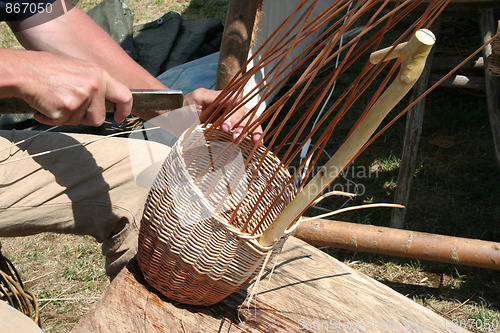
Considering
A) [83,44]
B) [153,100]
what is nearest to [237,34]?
[83,44]

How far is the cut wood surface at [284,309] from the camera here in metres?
1.09

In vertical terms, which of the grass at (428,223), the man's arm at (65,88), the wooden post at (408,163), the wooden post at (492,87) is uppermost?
the man's arm at (65,88)

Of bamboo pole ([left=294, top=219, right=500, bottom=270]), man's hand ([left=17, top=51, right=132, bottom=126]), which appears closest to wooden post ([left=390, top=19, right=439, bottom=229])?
bamboo pole ([left=294, top=219, right=500, bottom=270])

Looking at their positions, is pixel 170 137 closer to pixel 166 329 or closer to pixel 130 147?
pixel 130 147

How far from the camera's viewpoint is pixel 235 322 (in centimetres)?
116

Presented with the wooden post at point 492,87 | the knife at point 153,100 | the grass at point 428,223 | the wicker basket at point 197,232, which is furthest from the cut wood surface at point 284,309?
the wooden post at point 492,87

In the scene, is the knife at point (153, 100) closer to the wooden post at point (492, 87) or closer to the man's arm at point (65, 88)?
the man's arm at point (65, 88)

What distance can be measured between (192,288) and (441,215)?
5.89 ft

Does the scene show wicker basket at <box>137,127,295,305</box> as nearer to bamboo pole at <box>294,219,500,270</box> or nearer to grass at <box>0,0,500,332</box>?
bamboo pole at <box>294,219,500,270</box>

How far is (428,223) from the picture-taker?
2.42m

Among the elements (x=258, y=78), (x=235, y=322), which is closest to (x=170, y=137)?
(x=258, y=78)

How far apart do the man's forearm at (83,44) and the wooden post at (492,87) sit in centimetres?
162

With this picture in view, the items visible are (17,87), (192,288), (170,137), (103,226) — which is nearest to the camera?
(17,87)

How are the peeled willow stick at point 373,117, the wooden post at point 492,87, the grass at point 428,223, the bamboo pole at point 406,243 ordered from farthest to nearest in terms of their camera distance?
the wooden post at point 492,87, the grass at point 428,223, the bamboo pole at point 406,243, the peeled willow stick at point 373,117
